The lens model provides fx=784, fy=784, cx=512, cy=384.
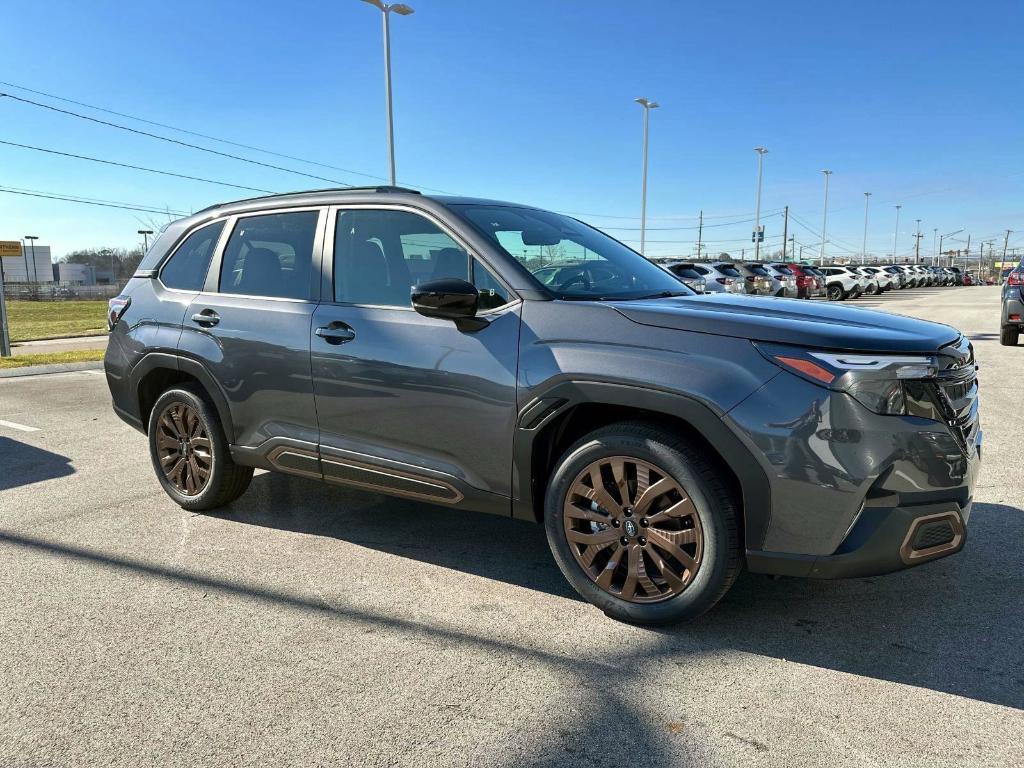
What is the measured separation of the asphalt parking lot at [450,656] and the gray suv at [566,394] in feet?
1.22

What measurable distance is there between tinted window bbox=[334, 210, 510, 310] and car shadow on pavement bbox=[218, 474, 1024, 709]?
135 centimetres

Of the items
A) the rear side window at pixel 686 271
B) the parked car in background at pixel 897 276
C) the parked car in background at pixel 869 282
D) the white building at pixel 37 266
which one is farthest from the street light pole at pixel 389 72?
the white building at pixel 37 266

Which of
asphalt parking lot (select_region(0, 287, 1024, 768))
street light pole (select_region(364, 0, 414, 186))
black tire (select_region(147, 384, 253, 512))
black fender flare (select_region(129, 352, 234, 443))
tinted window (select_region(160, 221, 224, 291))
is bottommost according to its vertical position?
asphalt parking lot (select_region(0, 287, 1024, 768))

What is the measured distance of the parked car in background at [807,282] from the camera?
2736cm

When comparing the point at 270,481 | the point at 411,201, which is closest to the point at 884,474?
the point at 411,201

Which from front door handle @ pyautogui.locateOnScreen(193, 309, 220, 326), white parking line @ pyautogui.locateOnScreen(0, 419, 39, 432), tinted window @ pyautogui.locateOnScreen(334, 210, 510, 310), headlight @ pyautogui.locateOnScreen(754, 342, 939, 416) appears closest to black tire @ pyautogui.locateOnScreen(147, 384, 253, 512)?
front door handle @ pyautogui.locateOnScreen(193, 309, 220, 326)

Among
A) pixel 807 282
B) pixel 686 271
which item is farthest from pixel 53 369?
pixel 807 282

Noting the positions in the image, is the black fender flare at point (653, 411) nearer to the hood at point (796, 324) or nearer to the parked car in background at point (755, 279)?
the hood at point (796, 324)

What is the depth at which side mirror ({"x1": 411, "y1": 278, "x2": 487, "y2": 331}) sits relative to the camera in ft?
10.8

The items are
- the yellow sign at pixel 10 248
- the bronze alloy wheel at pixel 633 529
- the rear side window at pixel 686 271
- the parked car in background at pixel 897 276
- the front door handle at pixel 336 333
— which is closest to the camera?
the bronze alloy wheel at pixel 633 529

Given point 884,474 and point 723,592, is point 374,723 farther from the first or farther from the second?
point 884,474

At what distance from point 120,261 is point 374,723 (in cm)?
11011

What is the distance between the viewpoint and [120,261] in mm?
99562

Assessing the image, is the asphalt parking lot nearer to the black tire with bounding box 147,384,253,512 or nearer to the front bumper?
the black tire with bounding box 147,384,253,512
